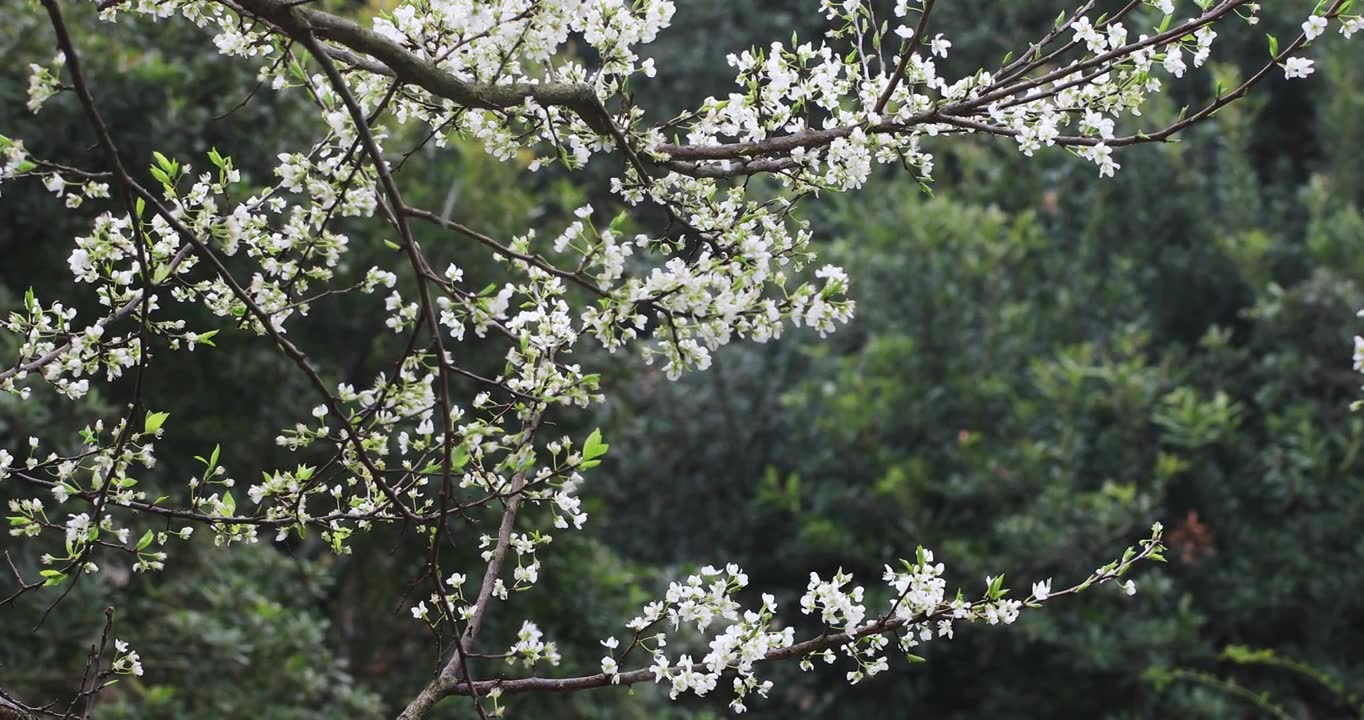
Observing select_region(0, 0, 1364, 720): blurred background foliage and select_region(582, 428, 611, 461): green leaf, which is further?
select_region(0, 0, 1364, 720): blurred background foliage

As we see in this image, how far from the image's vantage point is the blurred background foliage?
5.41 meters

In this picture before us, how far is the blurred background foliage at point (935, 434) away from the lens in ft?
17.7

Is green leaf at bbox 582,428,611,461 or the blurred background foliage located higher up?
the blurred background foliage

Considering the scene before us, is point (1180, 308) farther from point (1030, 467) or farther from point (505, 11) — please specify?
point (505, 11)

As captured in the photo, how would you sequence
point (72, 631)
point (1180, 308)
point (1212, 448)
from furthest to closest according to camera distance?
point (1180, 308)
point (1212, 448)
point (72, 631)

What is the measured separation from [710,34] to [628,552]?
14.0 feet

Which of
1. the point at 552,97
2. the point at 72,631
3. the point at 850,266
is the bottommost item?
the point at 552,97

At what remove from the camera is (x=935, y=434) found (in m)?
6.99

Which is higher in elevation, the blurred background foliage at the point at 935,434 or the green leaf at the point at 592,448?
the blurred background foliage at the point at 935,434

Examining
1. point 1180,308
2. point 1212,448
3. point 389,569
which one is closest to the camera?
point 389,569

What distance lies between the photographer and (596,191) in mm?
9602

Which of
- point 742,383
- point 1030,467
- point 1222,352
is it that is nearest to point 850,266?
point 742,383

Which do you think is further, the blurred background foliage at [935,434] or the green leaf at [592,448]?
the blurred background foliage at [935,434]

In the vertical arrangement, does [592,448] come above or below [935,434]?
below
